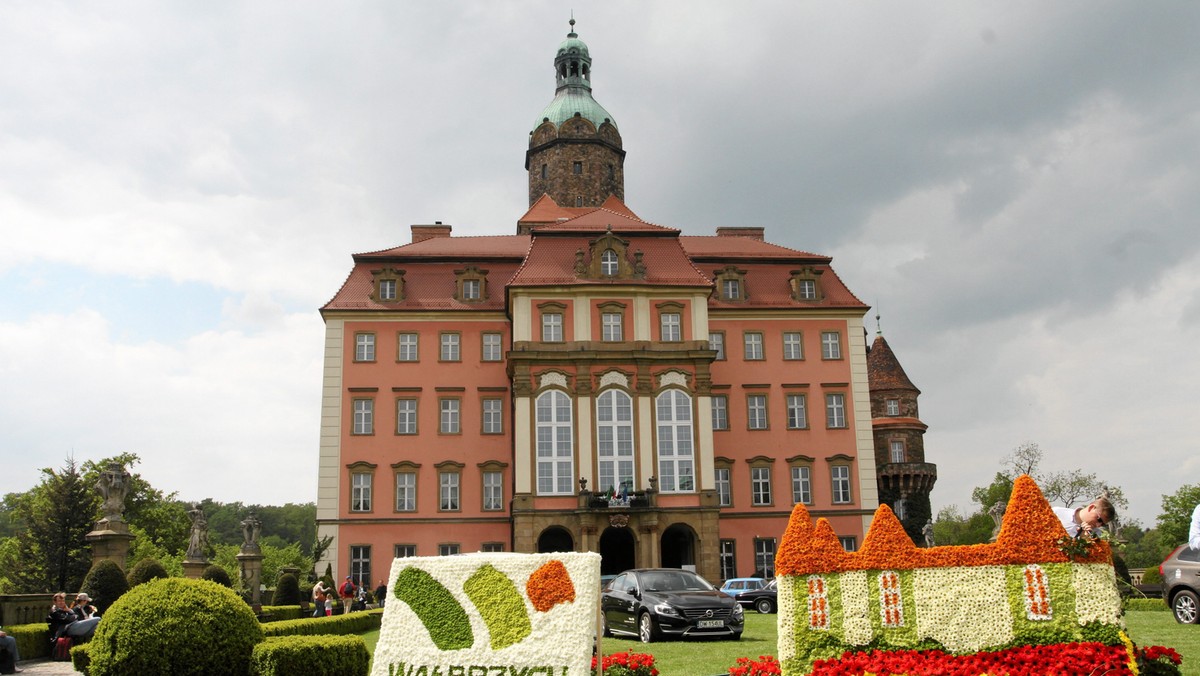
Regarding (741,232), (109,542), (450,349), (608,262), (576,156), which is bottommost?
(109,542)

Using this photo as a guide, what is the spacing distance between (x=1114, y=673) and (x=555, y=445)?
28.4 metres

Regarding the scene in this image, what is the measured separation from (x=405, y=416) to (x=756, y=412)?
14.8 metres

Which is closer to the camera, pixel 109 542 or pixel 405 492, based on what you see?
pixel 109 542

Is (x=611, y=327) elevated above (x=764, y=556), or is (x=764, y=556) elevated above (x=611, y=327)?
(x=611, y=327)

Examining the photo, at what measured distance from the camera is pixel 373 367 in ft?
138

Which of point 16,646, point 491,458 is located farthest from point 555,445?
point 16,646

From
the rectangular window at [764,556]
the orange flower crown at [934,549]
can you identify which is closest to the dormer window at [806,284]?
the rectangular window at [764,556]

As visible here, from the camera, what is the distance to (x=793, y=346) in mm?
44344

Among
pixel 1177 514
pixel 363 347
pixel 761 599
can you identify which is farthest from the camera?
pixel 1177 514

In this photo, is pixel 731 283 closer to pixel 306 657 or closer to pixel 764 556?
pixel 764 556

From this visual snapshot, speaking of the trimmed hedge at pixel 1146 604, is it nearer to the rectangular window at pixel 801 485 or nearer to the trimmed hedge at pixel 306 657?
the rectangular window at pixel 801 485

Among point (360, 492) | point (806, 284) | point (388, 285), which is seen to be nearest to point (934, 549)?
point (360, 492)

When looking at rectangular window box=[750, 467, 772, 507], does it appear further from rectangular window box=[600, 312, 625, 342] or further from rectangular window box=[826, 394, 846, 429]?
rectangular window box=[600, 312, 625, 342]

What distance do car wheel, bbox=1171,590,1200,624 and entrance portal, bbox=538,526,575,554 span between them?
22.5 metres
